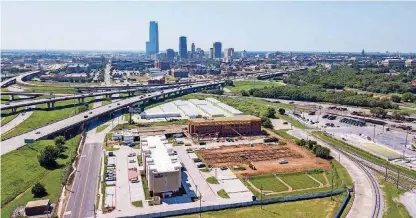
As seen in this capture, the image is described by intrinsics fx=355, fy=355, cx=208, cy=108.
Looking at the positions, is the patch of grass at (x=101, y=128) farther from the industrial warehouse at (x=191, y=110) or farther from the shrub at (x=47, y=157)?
the shrub at (x=47, y=157)

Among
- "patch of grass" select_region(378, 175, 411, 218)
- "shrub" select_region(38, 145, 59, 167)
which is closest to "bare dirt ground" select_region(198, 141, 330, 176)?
"patch of grass" select_region(378, 175, 411, 218)

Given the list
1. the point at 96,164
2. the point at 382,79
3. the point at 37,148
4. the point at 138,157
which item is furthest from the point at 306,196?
the point at 382,79

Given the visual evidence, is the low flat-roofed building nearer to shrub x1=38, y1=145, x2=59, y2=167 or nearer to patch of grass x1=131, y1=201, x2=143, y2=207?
patch of grass x1=131, y1=201, x2=143, y2=207

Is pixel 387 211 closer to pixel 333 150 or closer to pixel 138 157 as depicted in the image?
pixel 333 150

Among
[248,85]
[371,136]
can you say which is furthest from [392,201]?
[248,85]

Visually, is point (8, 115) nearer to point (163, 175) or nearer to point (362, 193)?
point (163, 175)

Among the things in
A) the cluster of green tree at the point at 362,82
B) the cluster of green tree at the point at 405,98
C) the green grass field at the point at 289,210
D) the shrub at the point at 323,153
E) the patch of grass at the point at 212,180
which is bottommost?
the green grass field at the point at 289,210

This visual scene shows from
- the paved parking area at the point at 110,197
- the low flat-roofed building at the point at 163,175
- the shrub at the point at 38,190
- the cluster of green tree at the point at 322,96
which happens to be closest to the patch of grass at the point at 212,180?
the low flat-roofed building at the point at 163,175
